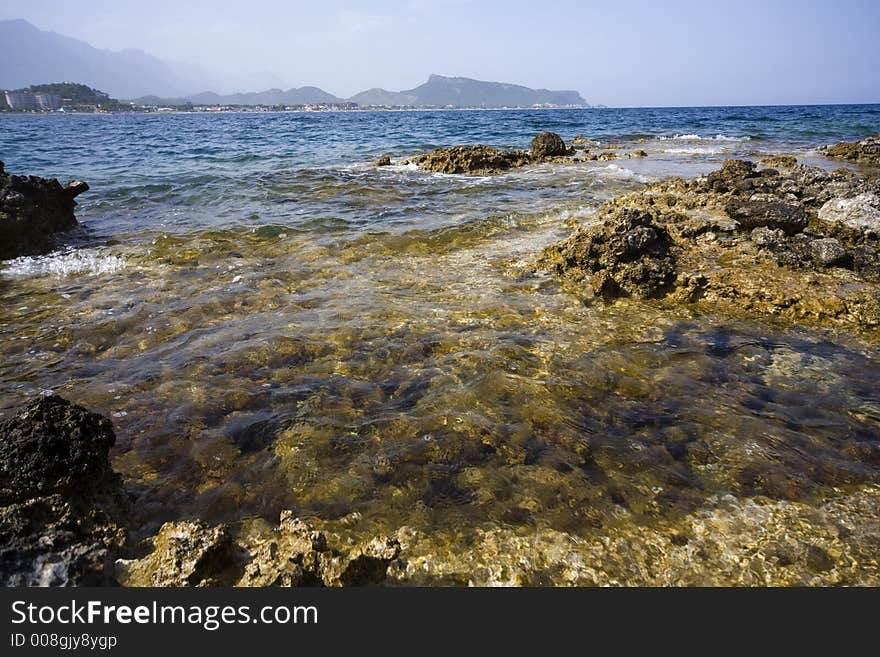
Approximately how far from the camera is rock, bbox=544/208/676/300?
6.29 metres

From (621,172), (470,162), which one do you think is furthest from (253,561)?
(470,162)

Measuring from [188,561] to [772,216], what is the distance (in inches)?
383

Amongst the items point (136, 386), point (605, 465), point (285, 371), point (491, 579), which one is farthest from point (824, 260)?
point (136, 386)

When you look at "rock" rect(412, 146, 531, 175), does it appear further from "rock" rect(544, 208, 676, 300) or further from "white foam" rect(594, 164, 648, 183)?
"rock" rect(544, 208, 676, 300)

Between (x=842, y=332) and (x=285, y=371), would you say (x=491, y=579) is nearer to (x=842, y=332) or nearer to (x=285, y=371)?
(x=285, y=371)

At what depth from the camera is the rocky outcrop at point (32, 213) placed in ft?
28.7

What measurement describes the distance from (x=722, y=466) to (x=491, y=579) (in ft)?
6.31

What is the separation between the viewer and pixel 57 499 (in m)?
2.62

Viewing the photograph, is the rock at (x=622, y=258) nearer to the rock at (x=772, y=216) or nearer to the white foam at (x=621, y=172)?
the rock at (x=772, y=216)

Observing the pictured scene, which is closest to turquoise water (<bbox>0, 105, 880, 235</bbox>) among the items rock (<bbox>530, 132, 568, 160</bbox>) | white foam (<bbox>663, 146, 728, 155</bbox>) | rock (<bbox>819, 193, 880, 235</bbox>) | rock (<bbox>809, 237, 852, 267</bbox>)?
white foam (<bbox>663, 146, 728, 155</bbox>)

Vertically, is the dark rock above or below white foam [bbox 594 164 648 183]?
A: below

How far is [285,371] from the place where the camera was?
4.52 metres

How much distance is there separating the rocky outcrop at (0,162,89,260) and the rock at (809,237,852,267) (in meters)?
13.2

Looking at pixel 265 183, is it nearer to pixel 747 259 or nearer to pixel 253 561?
pixel 747 259
